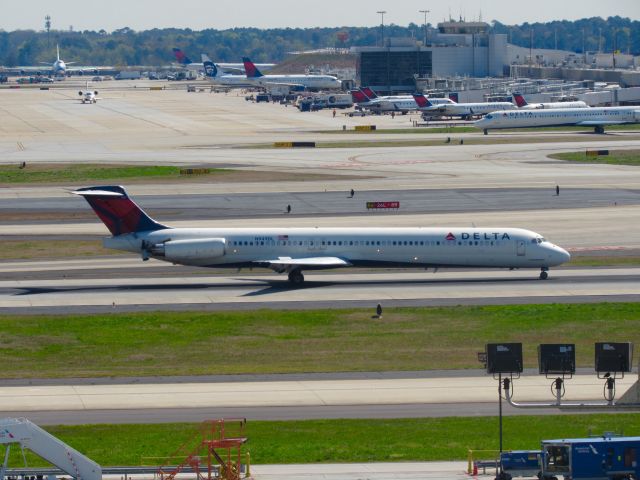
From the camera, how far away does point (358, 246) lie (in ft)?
254

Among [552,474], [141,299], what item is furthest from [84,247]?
[552,474]

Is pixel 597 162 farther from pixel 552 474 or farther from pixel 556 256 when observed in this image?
pixel 552 474

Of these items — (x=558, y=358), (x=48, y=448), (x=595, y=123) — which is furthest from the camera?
(x=595, y=123)

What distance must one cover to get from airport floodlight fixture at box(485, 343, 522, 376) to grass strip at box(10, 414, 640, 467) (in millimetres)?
2893

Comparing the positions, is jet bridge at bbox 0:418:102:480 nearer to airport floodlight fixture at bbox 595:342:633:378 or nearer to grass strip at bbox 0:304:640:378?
grass strip at bbox 0:304:640:378

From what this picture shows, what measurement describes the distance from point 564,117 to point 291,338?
13198cm

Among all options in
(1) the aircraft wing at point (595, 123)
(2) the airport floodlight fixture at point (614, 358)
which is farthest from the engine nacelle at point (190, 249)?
(1) the aircraft wing at point (595, 123)

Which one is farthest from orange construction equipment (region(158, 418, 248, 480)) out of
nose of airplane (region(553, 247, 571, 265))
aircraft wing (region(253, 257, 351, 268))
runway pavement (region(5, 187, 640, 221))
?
runway pavement (region(5, 187, 640, 221))

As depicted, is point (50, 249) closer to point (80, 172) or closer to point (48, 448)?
point (80, 172)

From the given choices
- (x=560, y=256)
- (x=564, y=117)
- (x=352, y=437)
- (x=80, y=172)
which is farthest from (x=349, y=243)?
(x=564, y=117)

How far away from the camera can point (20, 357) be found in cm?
5894

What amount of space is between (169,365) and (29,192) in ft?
229

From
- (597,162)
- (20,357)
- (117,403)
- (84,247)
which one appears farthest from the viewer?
(597,162)

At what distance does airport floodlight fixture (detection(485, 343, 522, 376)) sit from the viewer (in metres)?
43.1
